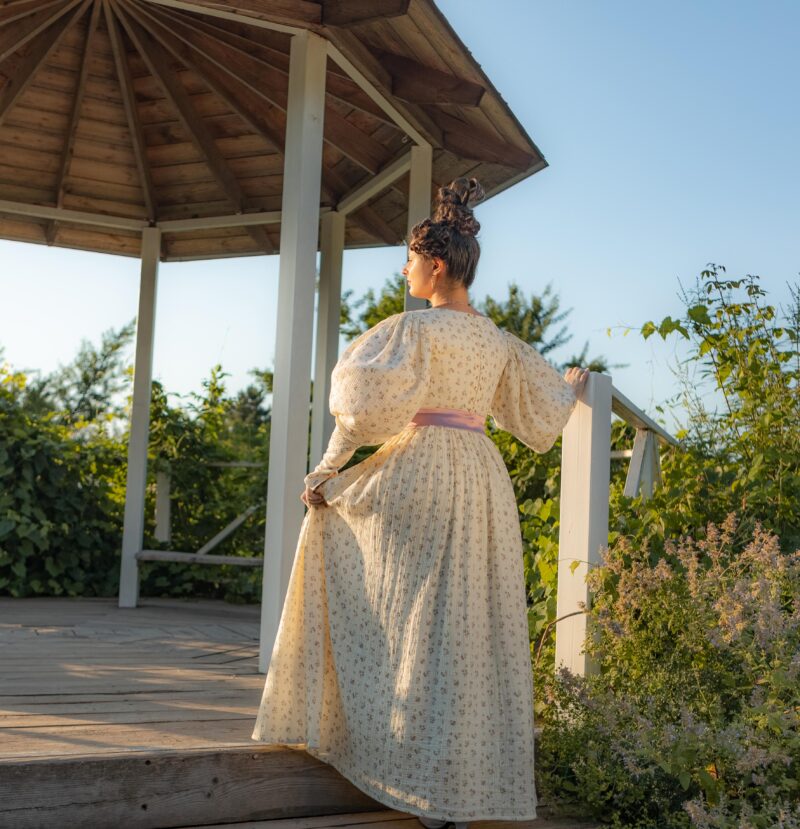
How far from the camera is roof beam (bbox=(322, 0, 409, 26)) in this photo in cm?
366

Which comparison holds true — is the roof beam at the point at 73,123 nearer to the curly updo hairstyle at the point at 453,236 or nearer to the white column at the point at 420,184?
the white column at the point at 420,184

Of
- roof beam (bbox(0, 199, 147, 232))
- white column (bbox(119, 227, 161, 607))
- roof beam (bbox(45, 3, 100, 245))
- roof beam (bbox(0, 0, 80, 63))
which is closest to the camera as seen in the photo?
roof beam (bbox(0, 0, 80, 63))

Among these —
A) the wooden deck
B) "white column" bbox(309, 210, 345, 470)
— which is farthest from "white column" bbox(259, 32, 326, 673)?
"white column" bbox(309, 210, 345, 470)

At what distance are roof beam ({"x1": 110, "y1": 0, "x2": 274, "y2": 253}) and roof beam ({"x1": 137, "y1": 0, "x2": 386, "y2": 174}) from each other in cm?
15

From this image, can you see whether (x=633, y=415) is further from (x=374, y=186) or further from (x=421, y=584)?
(x=374, y=186)

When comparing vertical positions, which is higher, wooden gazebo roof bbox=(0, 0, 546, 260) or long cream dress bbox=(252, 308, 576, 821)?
wooden gazebo roof bbox=(0, 0, 546, 260)

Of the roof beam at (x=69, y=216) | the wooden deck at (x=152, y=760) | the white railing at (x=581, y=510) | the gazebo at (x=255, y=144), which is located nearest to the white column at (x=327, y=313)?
the gazebo at (x=255, y=144)

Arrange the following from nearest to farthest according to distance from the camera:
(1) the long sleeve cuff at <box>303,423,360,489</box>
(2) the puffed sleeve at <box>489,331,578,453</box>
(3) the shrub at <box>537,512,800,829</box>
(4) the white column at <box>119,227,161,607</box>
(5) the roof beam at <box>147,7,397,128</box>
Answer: (3) the shrub at <box>537,512,800,829</box>, (1) the long sleeve cuff at <box>303,423,360,489</box>, (2) the puffed sleeve at <box>489,331,578,453</box>, (5) the roof beam at <box>147,7,397,128</box>, (4) the white column at <box>119,227,161,607</box>

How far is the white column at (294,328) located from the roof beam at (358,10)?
12 cm

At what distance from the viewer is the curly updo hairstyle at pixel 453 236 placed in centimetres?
279

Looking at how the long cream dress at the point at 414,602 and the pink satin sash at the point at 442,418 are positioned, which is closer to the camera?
the long cream dress at the point at 414,602

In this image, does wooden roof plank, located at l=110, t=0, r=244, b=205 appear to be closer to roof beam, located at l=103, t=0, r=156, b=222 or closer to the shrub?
roof beam, located at l=103, t=0, r=156, b=222

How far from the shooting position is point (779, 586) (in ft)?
8.89

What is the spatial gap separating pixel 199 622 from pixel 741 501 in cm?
303
